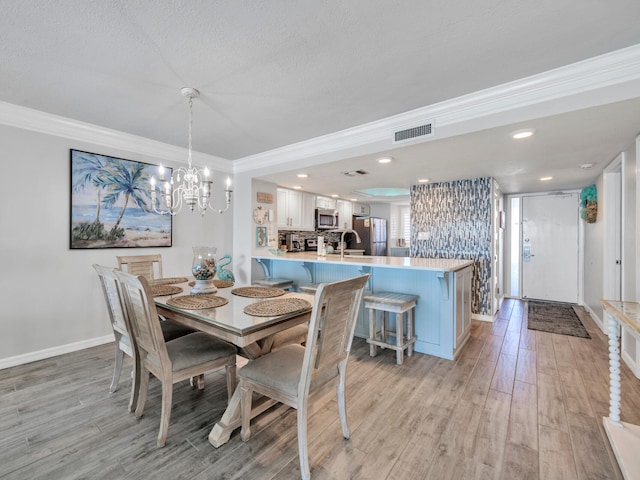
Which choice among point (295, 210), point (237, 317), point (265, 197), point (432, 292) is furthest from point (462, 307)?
point (295, 210)

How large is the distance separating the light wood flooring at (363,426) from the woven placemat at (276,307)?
0.76 m

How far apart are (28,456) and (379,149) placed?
340 cm

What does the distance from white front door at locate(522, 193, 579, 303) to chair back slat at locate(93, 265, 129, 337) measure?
6.50m

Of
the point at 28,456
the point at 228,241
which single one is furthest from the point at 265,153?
the point at 28,456

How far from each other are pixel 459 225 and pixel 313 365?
385cm

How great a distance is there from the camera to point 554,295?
550 cm

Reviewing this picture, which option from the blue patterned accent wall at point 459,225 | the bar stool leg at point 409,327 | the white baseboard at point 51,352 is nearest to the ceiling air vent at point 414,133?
the bar stool leg at point 409,327

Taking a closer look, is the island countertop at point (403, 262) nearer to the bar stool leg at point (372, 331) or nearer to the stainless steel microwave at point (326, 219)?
the bar stool leg at point (372, 331)

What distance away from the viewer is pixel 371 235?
22.9 feet

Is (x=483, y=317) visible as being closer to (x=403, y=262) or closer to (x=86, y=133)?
(x=403, y=262)

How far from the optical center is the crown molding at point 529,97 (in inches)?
74.9

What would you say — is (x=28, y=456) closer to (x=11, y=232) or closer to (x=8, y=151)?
(x=11, y=232)

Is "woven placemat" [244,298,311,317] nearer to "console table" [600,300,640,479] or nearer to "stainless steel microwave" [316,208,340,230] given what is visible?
"console table" [600,300,640,479]

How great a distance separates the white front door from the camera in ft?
17.6
